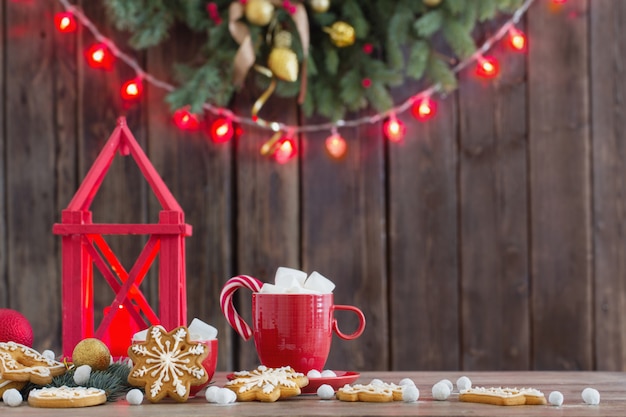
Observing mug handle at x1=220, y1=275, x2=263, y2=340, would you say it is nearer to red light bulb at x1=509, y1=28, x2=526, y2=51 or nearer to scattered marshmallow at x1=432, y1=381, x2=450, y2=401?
scattered marshmallow at x1=432, y1=381, x2=450, y2=401

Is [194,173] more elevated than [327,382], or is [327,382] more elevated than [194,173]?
[194,173]

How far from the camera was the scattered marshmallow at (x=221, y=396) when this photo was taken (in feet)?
→ 2.65

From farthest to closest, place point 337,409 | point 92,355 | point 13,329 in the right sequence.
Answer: point 13,329 → point 92,355 → point 337,409

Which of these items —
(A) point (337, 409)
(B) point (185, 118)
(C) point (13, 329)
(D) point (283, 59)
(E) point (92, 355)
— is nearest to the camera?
(A) point (337, 409)

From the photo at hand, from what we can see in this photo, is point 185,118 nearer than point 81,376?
No

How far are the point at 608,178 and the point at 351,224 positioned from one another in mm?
666

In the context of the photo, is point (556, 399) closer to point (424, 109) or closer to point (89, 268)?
point (89, 268)

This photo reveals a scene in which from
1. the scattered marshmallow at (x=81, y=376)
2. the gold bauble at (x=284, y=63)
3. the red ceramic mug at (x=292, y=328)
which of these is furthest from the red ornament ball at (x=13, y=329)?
the gold bauble at (x=284, y=63)

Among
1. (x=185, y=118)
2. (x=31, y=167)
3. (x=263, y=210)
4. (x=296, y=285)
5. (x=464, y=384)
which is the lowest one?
(x=464, y=384)

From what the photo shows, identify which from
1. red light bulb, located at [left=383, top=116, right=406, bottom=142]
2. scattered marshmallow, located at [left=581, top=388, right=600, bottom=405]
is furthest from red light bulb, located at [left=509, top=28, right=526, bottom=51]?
scattered marshmallow, located at [left=581, top=388, right=600, bottom=405]

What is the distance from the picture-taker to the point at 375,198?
214 cm

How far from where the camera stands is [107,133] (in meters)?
2.14

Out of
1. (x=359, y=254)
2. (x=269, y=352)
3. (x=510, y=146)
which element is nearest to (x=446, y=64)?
(x=510, y=146)

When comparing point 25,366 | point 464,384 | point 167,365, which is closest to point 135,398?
point 167,365
